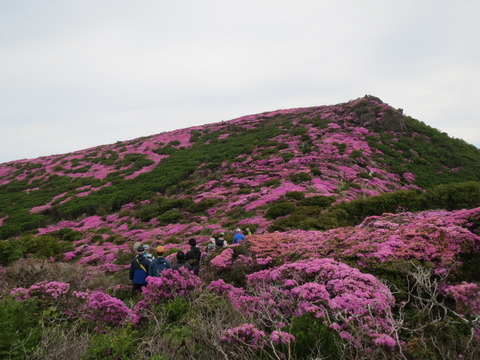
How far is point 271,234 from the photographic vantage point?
37.5 feet

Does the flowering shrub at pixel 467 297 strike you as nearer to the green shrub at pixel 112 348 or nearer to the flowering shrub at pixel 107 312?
the green shrub at pixel 112 348

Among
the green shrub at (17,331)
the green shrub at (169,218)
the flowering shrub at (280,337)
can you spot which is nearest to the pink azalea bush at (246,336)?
the flowering shrub at (280,337)

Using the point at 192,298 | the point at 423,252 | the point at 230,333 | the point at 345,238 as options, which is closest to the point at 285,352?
the point at 230,333

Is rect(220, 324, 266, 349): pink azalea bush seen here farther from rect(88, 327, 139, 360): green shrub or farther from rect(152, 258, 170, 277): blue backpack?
rect(152, 258, 170, 277): blue backpack

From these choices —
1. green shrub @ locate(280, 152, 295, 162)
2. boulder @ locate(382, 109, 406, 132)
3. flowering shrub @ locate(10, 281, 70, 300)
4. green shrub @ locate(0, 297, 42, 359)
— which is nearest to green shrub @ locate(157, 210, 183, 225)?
green shrub @ locate(280, 152, 295, 162)

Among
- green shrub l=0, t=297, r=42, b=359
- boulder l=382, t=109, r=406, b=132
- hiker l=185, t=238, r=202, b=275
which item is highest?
boulder l=382, t=109, r=406, b=132

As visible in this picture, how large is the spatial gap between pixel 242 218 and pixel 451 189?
33.2 ft

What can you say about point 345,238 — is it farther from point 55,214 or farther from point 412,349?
point 55,214

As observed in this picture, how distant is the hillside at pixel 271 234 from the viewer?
4488mm

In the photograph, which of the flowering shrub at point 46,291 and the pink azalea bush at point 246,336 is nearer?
the pink azalea bush at point 246,336

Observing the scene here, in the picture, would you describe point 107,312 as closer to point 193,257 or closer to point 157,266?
point 157,266

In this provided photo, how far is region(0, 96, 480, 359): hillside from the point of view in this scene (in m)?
4.49

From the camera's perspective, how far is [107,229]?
19172mm

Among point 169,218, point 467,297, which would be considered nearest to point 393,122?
point 169,218
